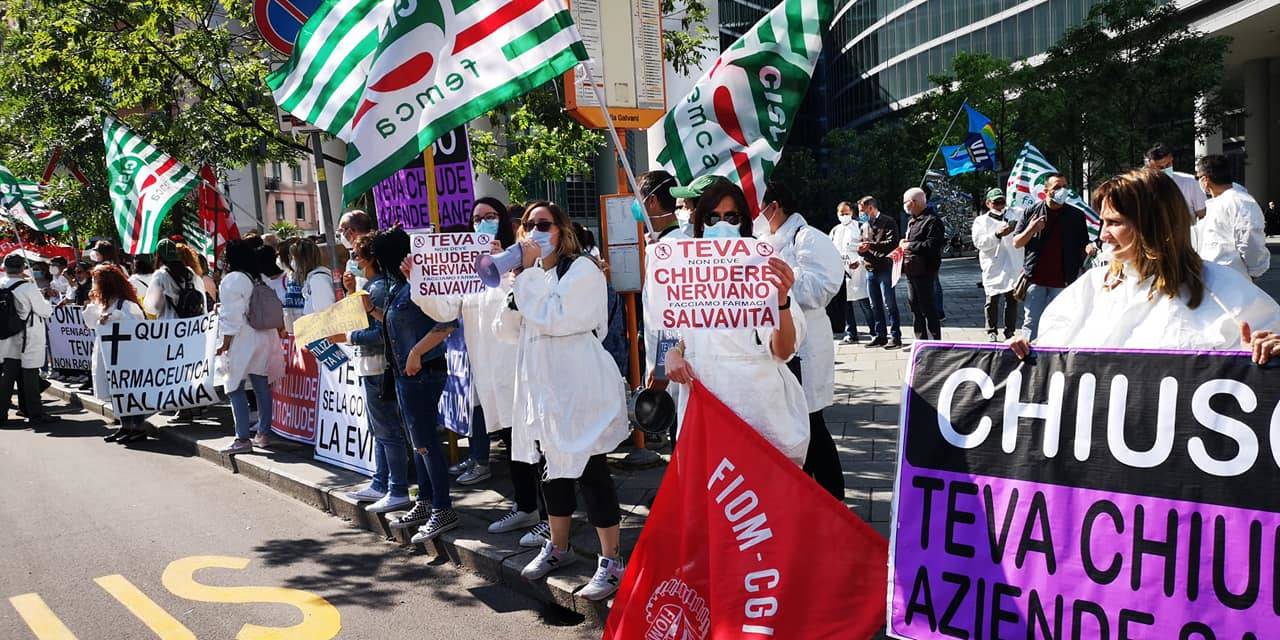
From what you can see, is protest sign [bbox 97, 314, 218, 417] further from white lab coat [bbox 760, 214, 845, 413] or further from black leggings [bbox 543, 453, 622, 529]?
white lab coat [bbox 760, 214, 845, 413]

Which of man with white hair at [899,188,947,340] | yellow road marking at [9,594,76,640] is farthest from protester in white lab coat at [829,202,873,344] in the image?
yellow road marking at [9,594,76,640]

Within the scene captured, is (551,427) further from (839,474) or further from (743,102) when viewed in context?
(743,102)

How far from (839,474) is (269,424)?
18.8 feet

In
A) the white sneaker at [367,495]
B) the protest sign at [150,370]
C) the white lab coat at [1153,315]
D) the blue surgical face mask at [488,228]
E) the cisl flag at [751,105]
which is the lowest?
the white sneaker at [367,495]

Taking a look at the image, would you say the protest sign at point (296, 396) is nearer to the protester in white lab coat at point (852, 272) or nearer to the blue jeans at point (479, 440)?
the blue jeans at point (479, 440)

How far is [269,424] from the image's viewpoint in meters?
8.70

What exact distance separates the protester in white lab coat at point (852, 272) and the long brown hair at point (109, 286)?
329 inches

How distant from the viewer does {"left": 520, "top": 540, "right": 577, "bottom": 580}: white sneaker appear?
16.1ft

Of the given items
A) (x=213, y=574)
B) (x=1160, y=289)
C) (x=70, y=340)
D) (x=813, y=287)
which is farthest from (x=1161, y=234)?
(x=70, y=340)

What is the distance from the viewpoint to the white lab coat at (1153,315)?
311 centimetres

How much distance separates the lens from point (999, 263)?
12.3 m

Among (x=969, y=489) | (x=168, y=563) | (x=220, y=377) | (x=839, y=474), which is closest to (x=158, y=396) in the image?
(x=220, y=377)

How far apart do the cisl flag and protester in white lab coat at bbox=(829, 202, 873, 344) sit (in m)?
7.07

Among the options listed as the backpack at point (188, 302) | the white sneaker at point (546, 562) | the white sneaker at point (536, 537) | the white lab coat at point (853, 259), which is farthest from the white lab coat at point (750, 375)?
the white lab coat at point (853, 259)
